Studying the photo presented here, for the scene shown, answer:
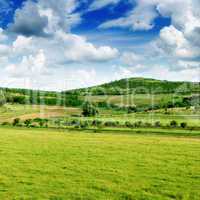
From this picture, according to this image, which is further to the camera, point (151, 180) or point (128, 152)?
point (128, 152)

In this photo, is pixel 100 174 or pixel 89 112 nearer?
pixel 100 174

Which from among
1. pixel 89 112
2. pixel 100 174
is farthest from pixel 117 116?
pixel 100 174

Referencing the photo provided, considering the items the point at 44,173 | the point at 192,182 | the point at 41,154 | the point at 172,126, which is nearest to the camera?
the point at 192,182

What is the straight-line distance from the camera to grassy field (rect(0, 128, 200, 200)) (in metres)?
16.5

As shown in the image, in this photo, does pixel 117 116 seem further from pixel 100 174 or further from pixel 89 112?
pixel 100 174

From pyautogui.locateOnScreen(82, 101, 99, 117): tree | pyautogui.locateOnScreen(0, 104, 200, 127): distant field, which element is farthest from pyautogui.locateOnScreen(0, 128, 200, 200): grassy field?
pyautogui.locateOnScreen(82, 101, 99, 117): tree

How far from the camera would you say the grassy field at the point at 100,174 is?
1647 centimetres

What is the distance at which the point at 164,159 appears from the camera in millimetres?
25625

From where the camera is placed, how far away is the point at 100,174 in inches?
809

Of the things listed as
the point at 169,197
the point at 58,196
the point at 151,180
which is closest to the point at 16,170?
the point at 58,196

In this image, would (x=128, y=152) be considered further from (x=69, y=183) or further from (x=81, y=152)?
(x=69, y=183)

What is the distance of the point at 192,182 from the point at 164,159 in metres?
7.36

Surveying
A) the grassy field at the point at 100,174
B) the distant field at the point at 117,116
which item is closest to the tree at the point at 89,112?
the distant field at the point at 117,116

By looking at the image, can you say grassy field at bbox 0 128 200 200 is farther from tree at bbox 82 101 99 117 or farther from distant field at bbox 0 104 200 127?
tree at bbox 82 101 99 117
